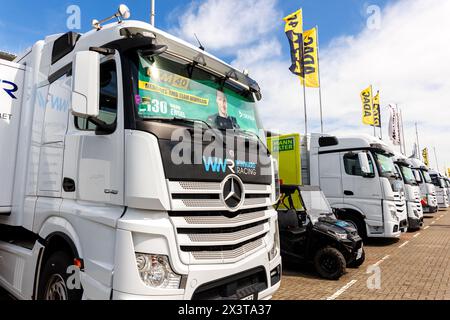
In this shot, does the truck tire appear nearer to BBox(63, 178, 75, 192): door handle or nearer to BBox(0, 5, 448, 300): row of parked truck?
BBox(0, 5, 448, 300): row of parked truck

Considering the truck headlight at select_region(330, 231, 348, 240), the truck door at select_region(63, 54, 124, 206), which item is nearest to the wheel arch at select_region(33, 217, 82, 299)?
the truck door at select_region(63, 54, 124, 206)

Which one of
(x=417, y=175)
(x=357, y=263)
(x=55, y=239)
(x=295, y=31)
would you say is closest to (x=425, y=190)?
(x=417, y=175)

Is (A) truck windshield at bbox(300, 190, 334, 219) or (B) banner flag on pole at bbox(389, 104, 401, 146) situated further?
(B) banner flag on pole at bbox(389, 104, 401, 146)

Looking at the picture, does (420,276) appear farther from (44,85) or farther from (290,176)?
(44,85)

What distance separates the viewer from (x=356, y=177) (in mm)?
9305

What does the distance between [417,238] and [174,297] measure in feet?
35.8

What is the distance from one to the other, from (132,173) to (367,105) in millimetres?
20720

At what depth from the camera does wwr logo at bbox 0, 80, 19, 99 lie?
12.8ft

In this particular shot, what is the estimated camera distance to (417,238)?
10.7m

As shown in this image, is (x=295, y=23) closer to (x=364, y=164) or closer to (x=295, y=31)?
(x=295, y=31)

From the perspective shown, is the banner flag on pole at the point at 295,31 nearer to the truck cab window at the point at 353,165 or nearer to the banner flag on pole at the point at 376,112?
the truck cab window at the point at 353,165

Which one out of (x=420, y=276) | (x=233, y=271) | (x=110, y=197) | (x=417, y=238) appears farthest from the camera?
(x=417, y=238)

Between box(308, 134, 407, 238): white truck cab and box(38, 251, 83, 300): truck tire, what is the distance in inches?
324
